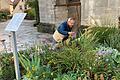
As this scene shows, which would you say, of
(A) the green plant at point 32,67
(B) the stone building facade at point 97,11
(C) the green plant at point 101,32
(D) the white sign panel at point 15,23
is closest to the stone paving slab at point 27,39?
(B) the stone building facade at point 97,11

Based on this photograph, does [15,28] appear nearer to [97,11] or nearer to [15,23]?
[15,23]

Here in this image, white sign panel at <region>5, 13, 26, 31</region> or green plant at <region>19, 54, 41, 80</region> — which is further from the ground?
white sign panel at <region>5, 13, 26, 31</region>

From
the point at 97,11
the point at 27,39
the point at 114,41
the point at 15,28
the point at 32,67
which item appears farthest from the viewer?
the point at 27,39

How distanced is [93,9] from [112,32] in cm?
420

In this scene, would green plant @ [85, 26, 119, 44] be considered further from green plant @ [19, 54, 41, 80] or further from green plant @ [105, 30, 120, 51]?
green plant @ [19, 54, 41, 80]

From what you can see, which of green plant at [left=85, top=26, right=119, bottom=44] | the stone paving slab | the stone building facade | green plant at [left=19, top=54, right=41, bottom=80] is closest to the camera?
green plant at [left=19, top=54, right=41, bottom=80]

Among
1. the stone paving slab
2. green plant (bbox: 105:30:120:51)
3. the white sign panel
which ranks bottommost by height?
the stone paving slab

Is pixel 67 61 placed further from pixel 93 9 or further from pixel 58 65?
pixel 93 9

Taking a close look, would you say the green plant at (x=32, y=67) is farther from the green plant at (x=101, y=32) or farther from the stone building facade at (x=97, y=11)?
the stone building facade at (x=97, y=11)

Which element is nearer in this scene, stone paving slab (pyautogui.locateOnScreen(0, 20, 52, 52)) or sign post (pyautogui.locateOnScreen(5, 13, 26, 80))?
sign post (pyautogui.locateOnScreen(5, 13, 26, 80))

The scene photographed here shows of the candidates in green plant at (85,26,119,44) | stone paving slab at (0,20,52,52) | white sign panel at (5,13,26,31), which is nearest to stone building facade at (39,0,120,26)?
green plant at (85,26,119,44)

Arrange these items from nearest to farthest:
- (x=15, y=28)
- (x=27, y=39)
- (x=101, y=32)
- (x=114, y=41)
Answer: (x=15, y=28)
(x=114, y=41)
(x=101, y=32)
(x=27, y=39)

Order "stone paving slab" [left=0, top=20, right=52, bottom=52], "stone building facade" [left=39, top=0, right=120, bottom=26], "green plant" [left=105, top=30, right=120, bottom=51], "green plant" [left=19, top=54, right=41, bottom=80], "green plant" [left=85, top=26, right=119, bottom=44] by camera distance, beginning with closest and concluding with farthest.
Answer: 1. "green plant" [left=19, top=54, right=41, bottom=80]
2. "green plant" [left=105, top=30, right=120, bottom=51]
3. "green plant" [left=85, top=26, right=119, bottom=44]
4. "stone building facade" [left=39, top=0, right=120, bottom=26]
5. "stone paving slab" [left=0, top=20, right=52, bottom=52]

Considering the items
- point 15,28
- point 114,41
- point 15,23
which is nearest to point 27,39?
point 114,41
